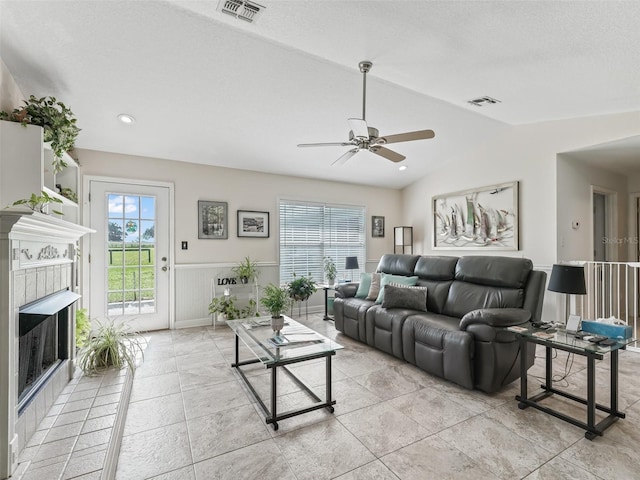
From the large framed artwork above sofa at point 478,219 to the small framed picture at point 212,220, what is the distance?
360 cm

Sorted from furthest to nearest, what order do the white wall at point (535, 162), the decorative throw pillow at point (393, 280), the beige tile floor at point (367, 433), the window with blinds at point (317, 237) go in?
1. the window with blinds at point (317, 237)
2. the decorative throw pillow at point (393, 280)
3. the white wall at point (535, 162)
4. the beige tile floor at point (367, 433)

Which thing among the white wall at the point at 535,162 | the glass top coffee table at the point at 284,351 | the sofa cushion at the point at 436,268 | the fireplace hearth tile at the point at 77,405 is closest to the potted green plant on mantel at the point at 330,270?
the sofa cushion at the point at 436,268

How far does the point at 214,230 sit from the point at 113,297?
1.57 m

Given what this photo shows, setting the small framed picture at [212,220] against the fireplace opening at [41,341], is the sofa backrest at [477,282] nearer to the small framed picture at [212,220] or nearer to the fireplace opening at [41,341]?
the small framed picture at [212,220]

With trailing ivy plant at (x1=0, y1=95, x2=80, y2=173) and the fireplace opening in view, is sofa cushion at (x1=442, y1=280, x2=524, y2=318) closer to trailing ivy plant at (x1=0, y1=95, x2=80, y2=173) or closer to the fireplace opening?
the fireplace opening

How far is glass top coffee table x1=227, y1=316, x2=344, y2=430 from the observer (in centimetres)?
226

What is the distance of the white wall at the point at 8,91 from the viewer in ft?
7.51

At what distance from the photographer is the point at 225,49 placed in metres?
2.63

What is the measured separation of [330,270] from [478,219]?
2496 millimetres

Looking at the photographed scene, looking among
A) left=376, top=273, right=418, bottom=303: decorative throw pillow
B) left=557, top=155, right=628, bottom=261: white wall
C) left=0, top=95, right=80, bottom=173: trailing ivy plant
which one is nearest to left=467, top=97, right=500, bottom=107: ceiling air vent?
left=557, top=155, right=628, bottom=261: white wall

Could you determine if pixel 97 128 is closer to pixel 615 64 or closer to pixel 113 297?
pixel 113 297

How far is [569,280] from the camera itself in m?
2.67

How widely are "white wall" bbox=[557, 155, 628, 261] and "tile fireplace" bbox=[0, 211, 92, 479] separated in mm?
5265

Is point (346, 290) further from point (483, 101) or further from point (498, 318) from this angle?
point (483, 101)
